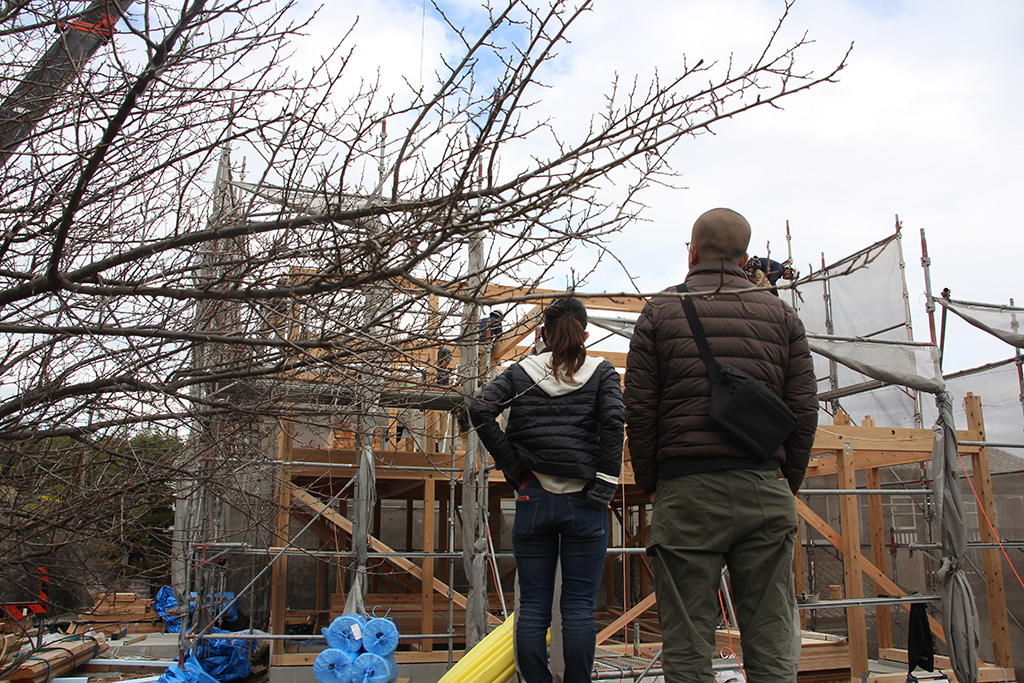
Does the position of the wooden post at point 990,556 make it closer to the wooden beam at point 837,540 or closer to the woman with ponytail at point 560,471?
the wooden beam at point 837,540

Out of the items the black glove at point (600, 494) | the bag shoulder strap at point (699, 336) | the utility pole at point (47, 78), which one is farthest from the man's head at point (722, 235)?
the utility pole at point (47, 78)

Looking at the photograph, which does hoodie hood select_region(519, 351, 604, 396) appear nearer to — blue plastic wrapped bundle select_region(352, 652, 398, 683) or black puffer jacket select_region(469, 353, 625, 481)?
black puffer jacket select_region(469, 353, 625, 481)

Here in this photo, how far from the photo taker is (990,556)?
6668 mm

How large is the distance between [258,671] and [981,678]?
23.6 feet

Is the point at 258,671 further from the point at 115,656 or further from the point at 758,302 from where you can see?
the point at 758,302

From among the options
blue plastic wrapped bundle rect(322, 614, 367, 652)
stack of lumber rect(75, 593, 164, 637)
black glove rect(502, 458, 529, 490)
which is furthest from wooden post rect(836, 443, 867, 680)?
stack of lumber rect(75, 593, 164, 637)

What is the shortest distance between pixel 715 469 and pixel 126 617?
11202mm

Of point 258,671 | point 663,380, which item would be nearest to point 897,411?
point 258,671

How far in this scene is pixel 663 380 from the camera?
7.75 feet

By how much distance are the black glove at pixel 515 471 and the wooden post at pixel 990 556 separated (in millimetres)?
5255

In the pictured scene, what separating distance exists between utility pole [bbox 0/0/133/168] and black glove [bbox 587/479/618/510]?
7.40 ft

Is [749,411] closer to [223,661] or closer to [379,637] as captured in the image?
[379,637]

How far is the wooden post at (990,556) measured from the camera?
20.9ft

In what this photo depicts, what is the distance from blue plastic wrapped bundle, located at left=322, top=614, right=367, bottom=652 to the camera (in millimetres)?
4770
